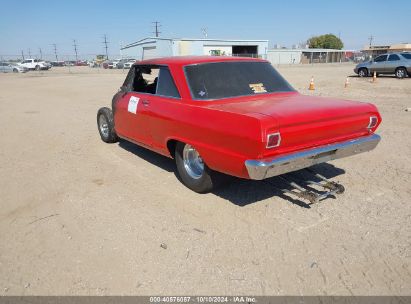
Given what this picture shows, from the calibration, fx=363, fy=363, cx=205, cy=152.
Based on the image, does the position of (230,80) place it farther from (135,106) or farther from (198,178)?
(135,106)

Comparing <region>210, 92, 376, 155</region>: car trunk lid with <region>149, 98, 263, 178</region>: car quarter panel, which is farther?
<region>210, 92, 376, 155</region>: car trunk lid

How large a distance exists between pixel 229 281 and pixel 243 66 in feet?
9.38

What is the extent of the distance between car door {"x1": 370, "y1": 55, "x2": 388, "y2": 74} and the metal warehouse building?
28.8 metres

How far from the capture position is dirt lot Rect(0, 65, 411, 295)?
9.18 ft

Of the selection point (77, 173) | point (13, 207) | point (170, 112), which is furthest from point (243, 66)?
point (13, 207)

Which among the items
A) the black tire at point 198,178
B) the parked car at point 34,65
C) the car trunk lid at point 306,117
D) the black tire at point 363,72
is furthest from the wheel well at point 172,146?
the parked car at point 34,65

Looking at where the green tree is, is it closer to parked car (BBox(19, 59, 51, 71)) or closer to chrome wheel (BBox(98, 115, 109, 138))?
parked car (BBox(19, 59, 51, 71))

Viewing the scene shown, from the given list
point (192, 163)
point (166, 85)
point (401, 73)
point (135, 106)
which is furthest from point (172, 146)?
point (401, 73)

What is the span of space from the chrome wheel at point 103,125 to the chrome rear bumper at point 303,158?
420cm

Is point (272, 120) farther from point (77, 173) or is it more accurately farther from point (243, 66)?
point (77, 173)

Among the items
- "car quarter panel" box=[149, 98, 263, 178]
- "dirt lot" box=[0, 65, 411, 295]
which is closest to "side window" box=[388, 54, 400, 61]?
"dirt lot" box=[0, 65, 411, 295]

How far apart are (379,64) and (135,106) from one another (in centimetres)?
2070

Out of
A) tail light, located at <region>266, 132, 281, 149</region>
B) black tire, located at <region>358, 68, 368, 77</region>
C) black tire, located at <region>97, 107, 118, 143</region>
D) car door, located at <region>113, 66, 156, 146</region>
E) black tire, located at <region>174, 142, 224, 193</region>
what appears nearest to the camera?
tail light, located at <region>266, 132, 281, 149</region>

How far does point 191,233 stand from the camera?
3.50 m
